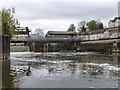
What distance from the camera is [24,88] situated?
57.9 feet

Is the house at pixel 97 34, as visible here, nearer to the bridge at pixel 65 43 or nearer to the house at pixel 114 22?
the house at pixel 114 22

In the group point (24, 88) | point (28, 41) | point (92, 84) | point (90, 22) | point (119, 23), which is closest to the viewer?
point (24, 88)

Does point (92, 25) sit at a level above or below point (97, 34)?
above

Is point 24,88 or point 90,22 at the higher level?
point 90,22

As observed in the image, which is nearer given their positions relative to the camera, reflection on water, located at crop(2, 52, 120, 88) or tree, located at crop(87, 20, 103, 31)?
reflection on water, located at crop(2, 52, 120, 88)

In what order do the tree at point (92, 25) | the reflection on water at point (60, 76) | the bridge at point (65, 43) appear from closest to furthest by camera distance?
the reflection on water at point (60, 76) → the bridge at point (65, 43) → the tree at point (92, 25)

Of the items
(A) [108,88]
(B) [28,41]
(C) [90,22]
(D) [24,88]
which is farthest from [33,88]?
(C) [90,22]

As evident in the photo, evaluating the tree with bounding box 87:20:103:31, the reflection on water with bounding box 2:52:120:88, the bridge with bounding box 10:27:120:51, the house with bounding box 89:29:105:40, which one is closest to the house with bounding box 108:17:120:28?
the house with bounding box 89:29:105:40

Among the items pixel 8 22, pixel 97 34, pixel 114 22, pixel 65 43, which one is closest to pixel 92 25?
pixel 114 22

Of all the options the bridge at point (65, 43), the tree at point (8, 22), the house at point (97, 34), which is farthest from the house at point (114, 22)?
the tree at point (8, 22)

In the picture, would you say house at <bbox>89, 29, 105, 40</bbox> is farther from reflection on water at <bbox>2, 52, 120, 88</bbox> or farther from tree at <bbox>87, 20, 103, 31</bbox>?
reflection on water at <bbox>2, 52, 120, 88</bbox>

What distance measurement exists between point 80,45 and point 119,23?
24.9m

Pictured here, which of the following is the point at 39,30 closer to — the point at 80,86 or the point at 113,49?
the point at 113,49

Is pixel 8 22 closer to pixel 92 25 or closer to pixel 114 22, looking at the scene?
pixel 114 22
